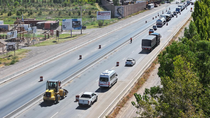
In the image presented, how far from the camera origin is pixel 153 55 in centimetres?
6575

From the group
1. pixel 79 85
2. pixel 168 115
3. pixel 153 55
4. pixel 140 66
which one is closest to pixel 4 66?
pixel 79 85

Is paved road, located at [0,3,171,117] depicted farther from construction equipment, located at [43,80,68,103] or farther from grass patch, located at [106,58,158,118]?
grass patch, located at [106,58,158,118]

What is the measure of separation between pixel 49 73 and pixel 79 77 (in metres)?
5.92

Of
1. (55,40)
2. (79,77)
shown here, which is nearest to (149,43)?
(79,77)

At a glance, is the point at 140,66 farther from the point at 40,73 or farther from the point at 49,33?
the point at 49,33

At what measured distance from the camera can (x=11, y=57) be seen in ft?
216

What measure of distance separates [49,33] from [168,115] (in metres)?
77.7

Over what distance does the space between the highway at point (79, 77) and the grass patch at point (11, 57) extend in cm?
742

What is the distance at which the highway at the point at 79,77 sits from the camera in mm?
37812

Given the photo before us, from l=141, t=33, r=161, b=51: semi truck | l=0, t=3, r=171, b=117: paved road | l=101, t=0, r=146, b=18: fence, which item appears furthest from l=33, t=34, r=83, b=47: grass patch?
l=101, t=0, r=146, b=18: fence

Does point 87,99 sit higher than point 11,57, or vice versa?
point 11,57

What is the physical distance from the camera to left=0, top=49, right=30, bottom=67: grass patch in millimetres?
61312

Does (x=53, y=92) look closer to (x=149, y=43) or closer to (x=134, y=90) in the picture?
(x=134, y=90)

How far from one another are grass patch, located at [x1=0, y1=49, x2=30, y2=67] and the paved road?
726cm
